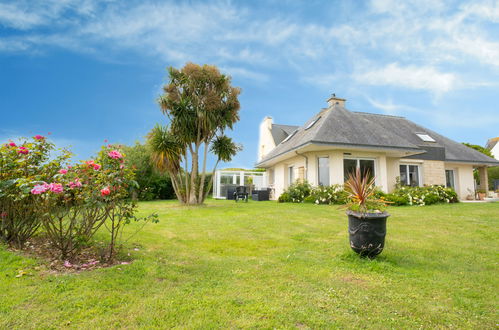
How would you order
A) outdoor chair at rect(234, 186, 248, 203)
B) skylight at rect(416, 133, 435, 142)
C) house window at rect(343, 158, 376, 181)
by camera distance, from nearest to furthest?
1. house window at rect(343, 158, 376, 181)
2. outdoor chair at rect(234, 186, 248, 203)
3. skylight at rect(416, 133, 435, 142)

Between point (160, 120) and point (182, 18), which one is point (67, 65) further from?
point (160, 120)

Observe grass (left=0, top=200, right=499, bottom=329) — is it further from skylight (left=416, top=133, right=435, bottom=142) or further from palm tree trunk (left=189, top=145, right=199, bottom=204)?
skylight (left=416, top=133, right=435, bottom=142)

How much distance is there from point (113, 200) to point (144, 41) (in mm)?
8036

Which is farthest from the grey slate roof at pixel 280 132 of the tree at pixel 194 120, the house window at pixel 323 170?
the tree at pixel 194 120

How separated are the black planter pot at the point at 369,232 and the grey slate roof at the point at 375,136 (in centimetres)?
921

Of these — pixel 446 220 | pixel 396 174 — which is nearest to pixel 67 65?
pixel 446 220

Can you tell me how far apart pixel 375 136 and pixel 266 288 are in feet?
46.7

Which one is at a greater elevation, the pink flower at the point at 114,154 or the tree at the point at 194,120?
the tree at the point at 194,120

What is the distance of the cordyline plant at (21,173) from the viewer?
4461 mm

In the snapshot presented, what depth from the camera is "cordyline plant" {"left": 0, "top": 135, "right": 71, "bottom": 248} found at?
4461 millimetres

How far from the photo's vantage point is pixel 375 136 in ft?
48.5

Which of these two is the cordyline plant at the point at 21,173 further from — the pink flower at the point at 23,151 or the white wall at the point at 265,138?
the white wall at the point at 265,138

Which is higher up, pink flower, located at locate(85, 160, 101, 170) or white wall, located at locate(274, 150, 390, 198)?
white wall, located at locate(274, 150, 390, 198)

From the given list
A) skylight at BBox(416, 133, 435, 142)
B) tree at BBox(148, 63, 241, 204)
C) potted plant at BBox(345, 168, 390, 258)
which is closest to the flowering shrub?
skylight at BBox(416, 133, 435, 142)
